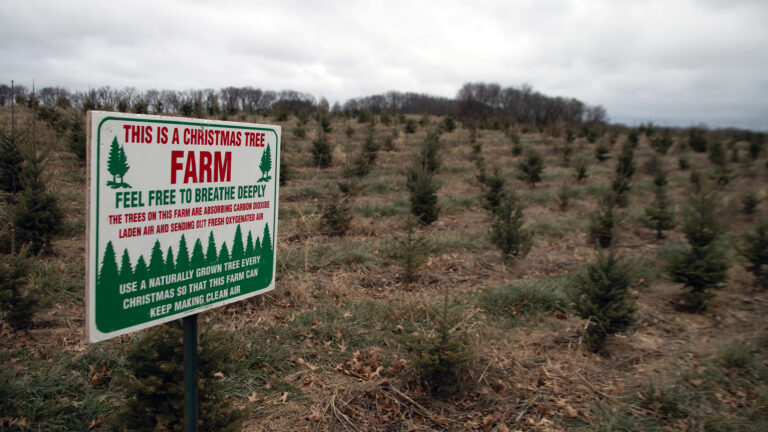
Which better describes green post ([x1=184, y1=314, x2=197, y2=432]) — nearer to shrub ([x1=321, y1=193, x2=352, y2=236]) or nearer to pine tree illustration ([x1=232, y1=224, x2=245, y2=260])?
pine tree illustration ([x1=232, y1=224, x2=245, y2=260])

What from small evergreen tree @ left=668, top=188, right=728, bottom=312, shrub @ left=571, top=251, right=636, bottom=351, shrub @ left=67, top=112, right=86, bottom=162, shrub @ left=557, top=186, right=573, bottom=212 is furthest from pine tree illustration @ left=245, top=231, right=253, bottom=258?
shrub @ left=67, top=112, right=86, bottom=162

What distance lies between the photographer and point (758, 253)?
664 cm

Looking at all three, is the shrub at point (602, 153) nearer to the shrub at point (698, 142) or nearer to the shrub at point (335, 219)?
→ the shrub at point (698, 142)

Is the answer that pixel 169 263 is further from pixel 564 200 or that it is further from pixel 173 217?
pixel 564 200

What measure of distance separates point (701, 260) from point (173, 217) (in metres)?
6.97

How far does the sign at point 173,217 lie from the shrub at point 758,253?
7.83 m

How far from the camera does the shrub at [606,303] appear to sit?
469cm

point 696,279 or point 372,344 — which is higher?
point 696,279

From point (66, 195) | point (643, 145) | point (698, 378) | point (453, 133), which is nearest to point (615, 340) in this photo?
point (698, 378)

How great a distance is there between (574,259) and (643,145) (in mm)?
20536

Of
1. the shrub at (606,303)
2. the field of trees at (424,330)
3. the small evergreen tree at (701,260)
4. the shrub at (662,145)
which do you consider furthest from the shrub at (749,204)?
the shrub at (662,145)

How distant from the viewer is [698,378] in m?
4.03

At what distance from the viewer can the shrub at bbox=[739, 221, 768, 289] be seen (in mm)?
6625

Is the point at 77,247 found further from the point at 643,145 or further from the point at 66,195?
the point at 643,145
